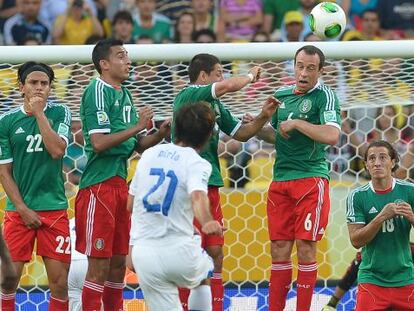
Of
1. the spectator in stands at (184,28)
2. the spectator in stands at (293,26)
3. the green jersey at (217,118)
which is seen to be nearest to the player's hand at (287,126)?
the green jersey at (217,118)

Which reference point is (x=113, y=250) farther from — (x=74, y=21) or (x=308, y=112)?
(x=74, y=21)

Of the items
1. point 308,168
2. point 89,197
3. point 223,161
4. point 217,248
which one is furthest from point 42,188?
point 223,161

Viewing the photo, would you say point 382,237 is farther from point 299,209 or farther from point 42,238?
point 42,238

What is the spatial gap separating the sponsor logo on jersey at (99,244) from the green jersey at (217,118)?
34.6 inches

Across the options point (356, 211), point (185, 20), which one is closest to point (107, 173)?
point (356, 211)

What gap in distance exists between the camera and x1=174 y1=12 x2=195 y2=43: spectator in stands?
1357 cm

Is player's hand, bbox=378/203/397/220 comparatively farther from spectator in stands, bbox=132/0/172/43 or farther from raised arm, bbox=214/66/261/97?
spectator in stands, bbox=132/0/172/43

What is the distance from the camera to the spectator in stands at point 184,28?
534 inches

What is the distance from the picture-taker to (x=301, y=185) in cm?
842

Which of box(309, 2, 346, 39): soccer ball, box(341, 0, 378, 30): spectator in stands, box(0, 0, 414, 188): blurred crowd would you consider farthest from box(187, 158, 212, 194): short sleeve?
box(341, 0, 378, 30): spectator in stands

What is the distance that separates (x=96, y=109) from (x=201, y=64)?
2.76 feet

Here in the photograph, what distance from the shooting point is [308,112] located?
27.8ft

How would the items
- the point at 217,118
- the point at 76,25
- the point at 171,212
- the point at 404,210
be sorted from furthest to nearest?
the point at 76,25, the point at 217,118, the point at 404,210, the point at 171,212

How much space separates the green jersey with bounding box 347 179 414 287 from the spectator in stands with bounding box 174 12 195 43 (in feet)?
18.4
